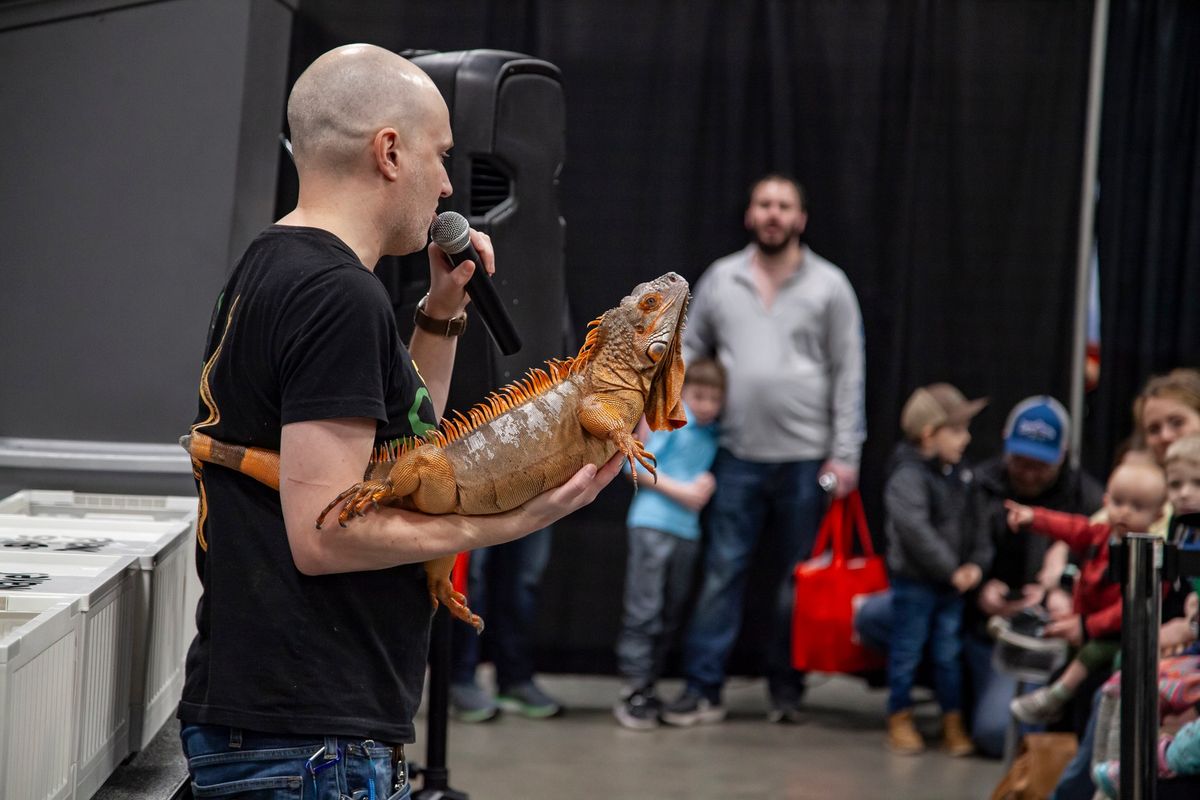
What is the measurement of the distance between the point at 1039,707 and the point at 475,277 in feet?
8.40

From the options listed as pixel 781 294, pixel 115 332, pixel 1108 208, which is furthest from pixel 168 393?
pixel 1108 208

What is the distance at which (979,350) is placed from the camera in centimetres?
541

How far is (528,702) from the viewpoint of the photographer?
4.82 m

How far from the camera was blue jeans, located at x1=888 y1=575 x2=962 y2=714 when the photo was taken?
4555 mm

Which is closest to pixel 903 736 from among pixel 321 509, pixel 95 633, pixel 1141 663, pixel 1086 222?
pixel 1141 663

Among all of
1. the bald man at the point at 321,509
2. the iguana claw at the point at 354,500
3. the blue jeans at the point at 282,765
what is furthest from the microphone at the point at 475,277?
the blue jeans at the point at 282,765

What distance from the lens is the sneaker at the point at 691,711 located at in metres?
4.77

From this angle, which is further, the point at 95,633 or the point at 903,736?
the point at 903,736

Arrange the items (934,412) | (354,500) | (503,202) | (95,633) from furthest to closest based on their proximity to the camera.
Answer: (934,412)
(503,202)
(95,633)
(354,500)

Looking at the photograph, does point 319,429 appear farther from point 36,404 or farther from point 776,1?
point 776,1

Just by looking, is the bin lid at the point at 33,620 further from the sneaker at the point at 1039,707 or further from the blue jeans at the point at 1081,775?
the sneaker at the point at 1039,707

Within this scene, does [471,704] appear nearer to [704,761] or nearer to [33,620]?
[704,761]

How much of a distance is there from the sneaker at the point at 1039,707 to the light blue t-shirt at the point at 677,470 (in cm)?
143

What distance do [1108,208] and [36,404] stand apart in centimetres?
415
